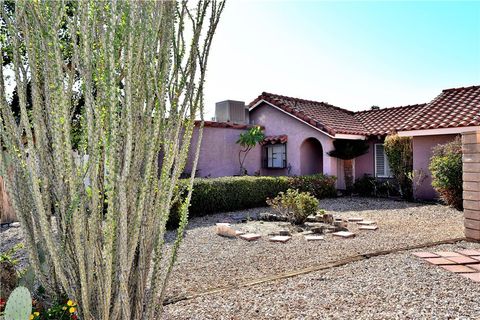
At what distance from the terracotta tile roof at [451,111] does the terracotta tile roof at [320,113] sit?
301 cm

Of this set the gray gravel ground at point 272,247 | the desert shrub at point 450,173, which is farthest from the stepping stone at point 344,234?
the desert shrub at point 450,173

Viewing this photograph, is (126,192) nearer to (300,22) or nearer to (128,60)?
(128,60)

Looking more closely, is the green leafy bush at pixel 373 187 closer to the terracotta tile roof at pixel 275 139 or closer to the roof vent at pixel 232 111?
the terracotta tile roof at pixel 275 139

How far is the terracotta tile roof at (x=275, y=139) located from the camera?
18.3 metres

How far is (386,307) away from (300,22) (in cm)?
654

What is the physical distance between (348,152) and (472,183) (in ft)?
30.8

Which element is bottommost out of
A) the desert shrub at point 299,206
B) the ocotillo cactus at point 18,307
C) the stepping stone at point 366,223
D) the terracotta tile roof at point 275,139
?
the stepping stone at point 366,223

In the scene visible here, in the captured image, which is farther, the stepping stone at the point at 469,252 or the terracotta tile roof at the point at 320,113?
the terracotta tile roof at the point at 320,113

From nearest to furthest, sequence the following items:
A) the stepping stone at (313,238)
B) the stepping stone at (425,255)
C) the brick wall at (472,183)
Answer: the stepping stone at (425,255)
the brick wall at (472,183)
the stepping stone at (313,238)

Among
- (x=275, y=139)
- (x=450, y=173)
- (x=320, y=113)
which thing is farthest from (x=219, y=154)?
(x=450, y=173)

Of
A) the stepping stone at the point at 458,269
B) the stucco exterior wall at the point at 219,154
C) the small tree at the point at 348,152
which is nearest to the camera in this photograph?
the stepping stone at the point at 458,269

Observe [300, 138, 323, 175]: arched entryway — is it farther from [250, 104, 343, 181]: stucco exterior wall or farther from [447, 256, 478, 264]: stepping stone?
[447, 256, 478, 264]: stepping stone

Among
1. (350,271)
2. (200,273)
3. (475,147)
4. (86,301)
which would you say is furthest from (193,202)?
(86,301)

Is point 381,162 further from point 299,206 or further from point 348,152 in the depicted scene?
point 299,206
